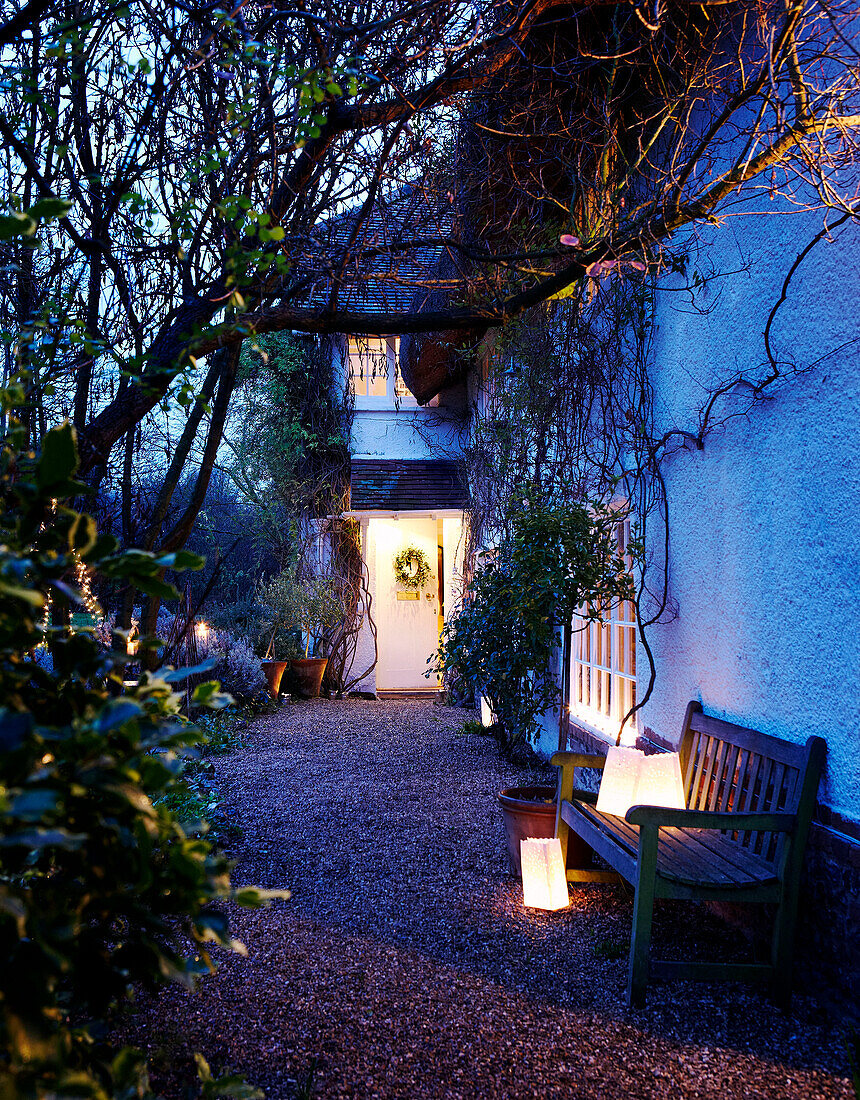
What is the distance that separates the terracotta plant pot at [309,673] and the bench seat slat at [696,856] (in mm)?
7144

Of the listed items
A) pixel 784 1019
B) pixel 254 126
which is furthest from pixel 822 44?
pixel 784 1019

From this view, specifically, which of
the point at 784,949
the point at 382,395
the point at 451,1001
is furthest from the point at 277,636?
the point at 784,949

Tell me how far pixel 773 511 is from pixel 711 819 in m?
1.18

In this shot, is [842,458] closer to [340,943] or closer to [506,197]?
[340,943]

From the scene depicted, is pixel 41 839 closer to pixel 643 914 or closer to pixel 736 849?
pixel 643 914

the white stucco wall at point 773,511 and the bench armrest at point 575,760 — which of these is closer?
the white stucco wall at point 773,511

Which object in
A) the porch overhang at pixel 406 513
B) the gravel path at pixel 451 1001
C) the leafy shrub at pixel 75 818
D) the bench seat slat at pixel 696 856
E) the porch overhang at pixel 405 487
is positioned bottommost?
the gravel path at pixel 451 1001

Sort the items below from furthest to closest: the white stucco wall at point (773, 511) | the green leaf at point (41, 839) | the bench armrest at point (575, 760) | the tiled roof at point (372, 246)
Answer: the bench armrest at point (575, 760), the tiled roof at point (372, 246), the white stucco wall at point (773, 511), the green leaf at point (41, 839)

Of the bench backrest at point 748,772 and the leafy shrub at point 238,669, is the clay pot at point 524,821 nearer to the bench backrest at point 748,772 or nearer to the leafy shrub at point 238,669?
the bench backrest at point 748,772

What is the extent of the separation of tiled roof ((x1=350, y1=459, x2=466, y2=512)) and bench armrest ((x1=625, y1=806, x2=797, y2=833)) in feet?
24.8

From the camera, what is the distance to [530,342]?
19.9 ft

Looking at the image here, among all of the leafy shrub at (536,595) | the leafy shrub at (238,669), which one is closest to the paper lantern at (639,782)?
the leafy shrub at (536,595)

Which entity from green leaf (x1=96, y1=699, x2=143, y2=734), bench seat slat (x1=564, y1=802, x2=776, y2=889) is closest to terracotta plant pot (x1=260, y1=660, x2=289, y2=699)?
bench seat slat (x1=564, y1=802, x2=776, y2=889)

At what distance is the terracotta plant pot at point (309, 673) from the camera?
10258mm
